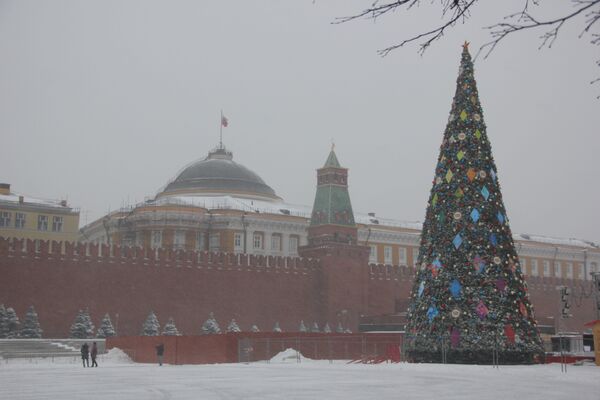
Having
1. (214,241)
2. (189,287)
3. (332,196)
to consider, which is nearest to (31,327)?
(189,287)

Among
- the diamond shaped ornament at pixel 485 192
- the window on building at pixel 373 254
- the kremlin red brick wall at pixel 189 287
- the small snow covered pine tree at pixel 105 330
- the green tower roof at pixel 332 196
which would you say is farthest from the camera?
the window on building at pixel 373 254

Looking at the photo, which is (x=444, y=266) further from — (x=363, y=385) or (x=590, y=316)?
(x=590, y=316)

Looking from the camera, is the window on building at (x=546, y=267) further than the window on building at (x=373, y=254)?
Yes

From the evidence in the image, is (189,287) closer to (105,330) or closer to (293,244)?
(105,330)

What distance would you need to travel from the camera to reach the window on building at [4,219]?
53.7 meters

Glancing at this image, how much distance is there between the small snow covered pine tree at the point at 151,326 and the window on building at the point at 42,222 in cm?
2231

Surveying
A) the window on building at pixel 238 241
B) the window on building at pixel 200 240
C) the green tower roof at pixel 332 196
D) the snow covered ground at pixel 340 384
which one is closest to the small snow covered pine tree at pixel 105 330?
the green tower roof at pixel 332 196

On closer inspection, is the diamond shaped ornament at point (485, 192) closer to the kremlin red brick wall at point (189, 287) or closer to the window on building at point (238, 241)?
the kremlin red brick wall at point (189, 287)

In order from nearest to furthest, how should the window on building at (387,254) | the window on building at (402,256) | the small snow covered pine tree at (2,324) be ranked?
the small snow covered pine tree at (2,324)
the window on building at (387,254)
the window on building at (402,256)

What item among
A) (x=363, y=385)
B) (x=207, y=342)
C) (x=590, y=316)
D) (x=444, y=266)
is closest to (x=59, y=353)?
(x=207, y=342)

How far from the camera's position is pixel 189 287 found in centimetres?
3803

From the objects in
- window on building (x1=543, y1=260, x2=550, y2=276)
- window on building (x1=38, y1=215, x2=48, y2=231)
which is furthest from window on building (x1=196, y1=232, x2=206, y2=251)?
window on building (x1=543, y1=260, x2=550, y2=276)

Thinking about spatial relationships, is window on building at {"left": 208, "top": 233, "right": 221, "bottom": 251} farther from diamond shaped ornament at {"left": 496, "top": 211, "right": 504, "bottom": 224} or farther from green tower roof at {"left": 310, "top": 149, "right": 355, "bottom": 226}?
diamond shaped ornament at {"left": 496, "top": 211, "right": 504, "bottom": 224}

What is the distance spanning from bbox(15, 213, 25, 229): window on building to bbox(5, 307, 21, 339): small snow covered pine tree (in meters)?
22.8
